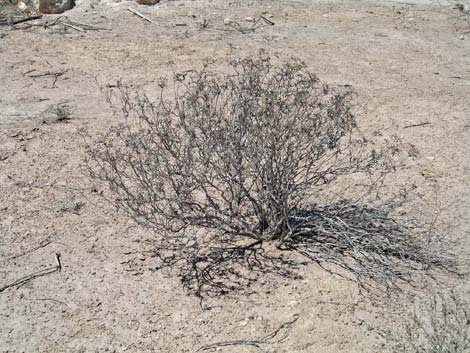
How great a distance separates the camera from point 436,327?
372cm

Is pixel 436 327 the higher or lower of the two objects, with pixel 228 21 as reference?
lower

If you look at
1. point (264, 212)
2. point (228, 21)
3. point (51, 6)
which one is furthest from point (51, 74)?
point (264, 212)

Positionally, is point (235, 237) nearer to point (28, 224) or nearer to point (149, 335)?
point (149, 335)

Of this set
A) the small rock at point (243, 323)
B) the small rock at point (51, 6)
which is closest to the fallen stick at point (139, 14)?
the small rock at point (51, 6)

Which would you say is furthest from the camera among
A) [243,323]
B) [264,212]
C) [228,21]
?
A: [228,21]

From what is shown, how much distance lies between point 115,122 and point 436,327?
334cm

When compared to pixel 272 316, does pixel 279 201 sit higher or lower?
higher

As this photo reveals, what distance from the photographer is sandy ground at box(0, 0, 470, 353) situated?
12.6ft

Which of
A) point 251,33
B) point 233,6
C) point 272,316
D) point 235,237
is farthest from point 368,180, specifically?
point 233,6

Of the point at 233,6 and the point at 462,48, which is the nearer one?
the point at 462,48

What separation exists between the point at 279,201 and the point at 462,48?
4.61 m

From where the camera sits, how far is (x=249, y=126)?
13.2ft

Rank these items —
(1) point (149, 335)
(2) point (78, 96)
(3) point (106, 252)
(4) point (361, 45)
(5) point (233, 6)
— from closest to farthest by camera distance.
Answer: (1) point (149, 335) < (3) point (106, 252) < (2) point (78, 96) < (4) point (361, 45) < (5) point (233, 6)

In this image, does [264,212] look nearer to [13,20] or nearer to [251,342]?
[251,342]
